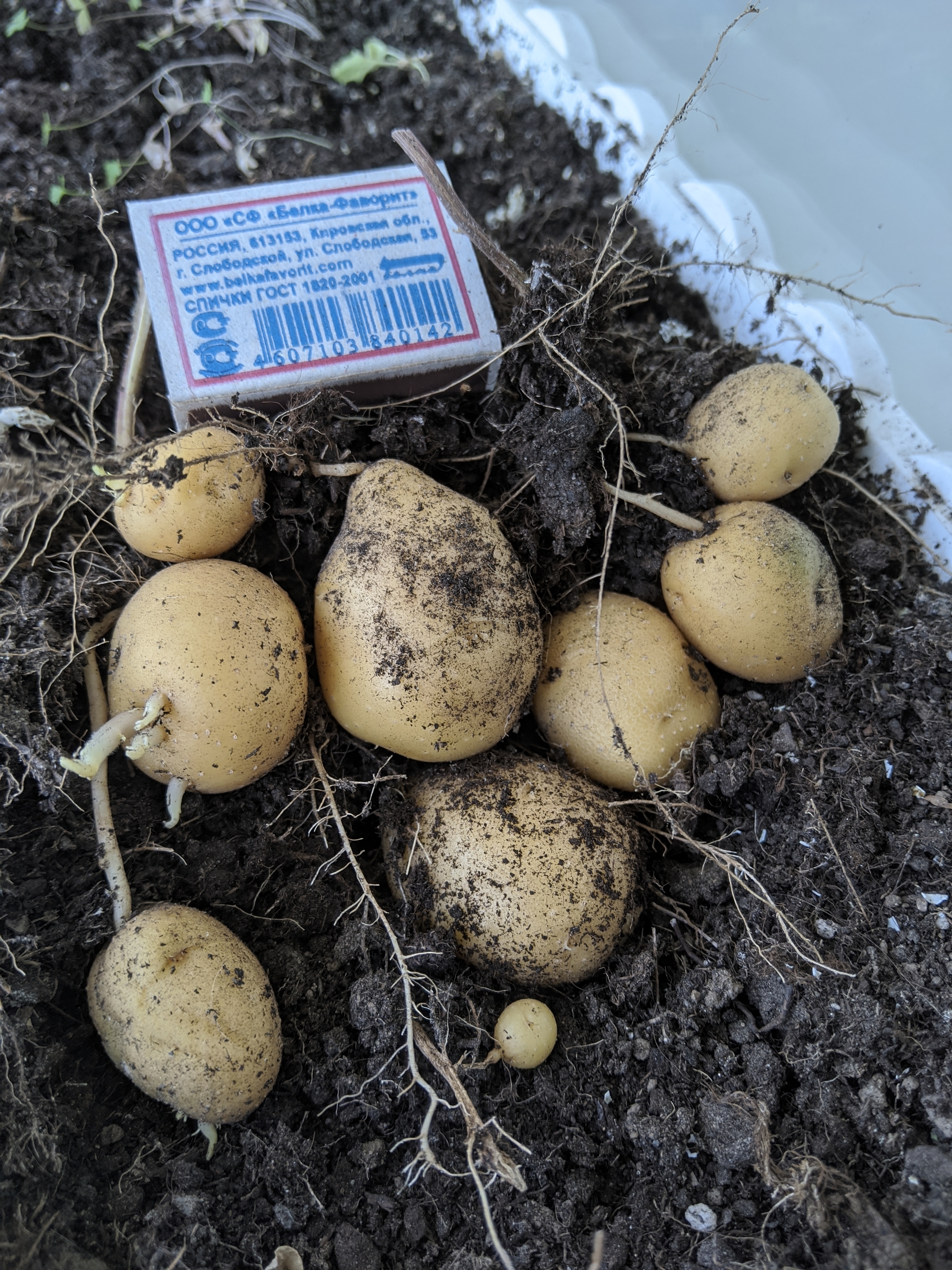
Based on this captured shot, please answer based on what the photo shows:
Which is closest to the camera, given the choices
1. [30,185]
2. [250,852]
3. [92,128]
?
[250,852]

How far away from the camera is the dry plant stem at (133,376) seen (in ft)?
4.95

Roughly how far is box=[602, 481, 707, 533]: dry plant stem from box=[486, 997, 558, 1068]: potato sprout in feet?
2.86

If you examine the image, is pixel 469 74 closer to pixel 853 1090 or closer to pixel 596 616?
pixel 596 616

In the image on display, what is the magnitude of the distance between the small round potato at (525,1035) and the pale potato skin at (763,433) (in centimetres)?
98

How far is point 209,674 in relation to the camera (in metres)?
1.21

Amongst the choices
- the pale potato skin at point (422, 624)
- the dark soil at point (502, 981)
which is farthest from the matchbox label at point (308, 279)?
the pale potato skin at point (422, 624)

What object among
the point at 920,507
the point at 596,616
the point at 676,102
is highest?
the point at 676,102

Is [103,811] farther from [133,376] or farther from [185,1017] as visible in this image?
[133,376]

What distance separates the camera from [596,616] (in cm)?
145

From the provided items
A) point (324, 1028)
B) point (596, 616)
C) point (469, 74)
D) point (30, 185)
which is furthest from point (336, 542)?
point (469, 74)

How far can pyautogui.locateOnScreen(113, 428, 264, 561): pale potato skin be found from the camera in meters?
1.29

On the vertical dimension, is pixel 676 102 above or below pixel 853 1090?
above

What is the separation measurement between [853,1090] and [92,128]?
104 inches

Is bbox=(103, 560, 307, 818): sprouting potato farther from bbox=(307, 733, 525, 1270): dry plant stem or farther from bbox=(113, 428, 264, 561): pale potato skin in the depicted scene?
bbox=(307, 733, 525, 1270): dry plant stem
